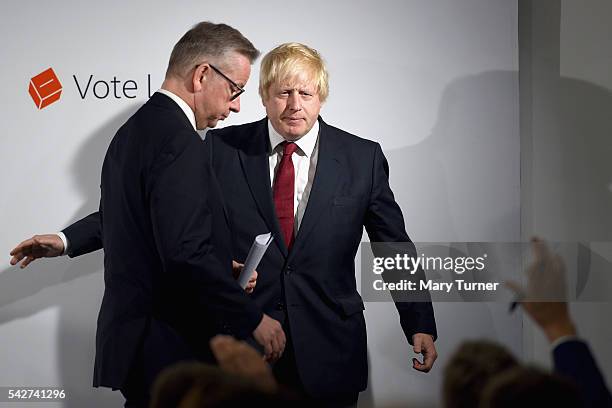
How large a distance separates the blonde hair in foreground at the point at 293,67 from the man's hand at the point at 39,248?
1.02 m

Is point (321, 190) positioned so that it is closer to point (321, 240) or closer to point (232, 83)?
point (321, 240)

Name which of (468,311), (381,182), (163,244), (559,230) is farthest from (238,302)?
(559,230)

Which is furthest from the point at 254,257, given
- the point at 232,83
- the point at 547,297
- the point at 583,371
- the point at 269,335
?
the point at 583,371

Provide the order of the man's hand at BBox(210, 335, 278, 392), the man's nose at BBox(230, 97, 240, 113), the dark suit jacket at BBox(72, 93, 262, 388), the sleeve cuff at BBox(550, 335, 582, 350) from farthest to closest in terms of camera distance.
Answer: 1. the man's nose at BBox(230, 97, 240, 113)
2. the dark suit jacket at BBox(72, 93, 262, 388)
3. the sleeve cuff at BBox(550, 335, 582, 350)
4. the man's hand at BBox(210, 335, 278, 392)

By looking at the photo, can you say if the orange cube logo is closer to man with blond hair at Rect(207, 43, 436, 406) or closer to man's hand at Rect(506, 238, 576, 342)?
man with blond hair at Rect(207, 43, 436, 406)

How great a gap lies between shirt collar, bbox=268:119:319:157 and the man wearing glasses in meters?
0.50

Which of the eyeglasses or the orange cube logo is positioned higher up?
the orange cube logo

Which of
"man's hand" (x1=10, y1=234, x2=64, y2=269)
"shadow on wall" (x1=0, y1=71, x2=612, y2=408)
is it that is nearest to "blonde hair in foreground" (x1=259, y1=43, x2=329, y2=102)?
"shadow on wall" (x1=0, y1=71, x2=612, y2=408)

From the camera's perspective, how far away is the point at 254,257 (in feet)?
11.0

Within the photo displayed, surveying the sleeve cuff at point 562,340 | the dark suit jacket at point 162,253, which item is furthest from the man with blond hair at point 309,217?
the sleeve cuff at point 562,340

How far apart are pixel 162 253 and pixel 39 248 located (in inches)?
40.1

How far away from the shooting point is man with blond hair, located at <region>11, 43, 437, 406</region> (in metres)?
3.79

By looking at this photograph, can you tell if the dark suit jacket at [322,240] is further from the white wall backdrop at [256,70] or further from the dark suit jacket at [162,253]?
the dark suit jacket at [162,253]

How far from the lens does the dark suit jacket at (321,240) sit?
3787mm
